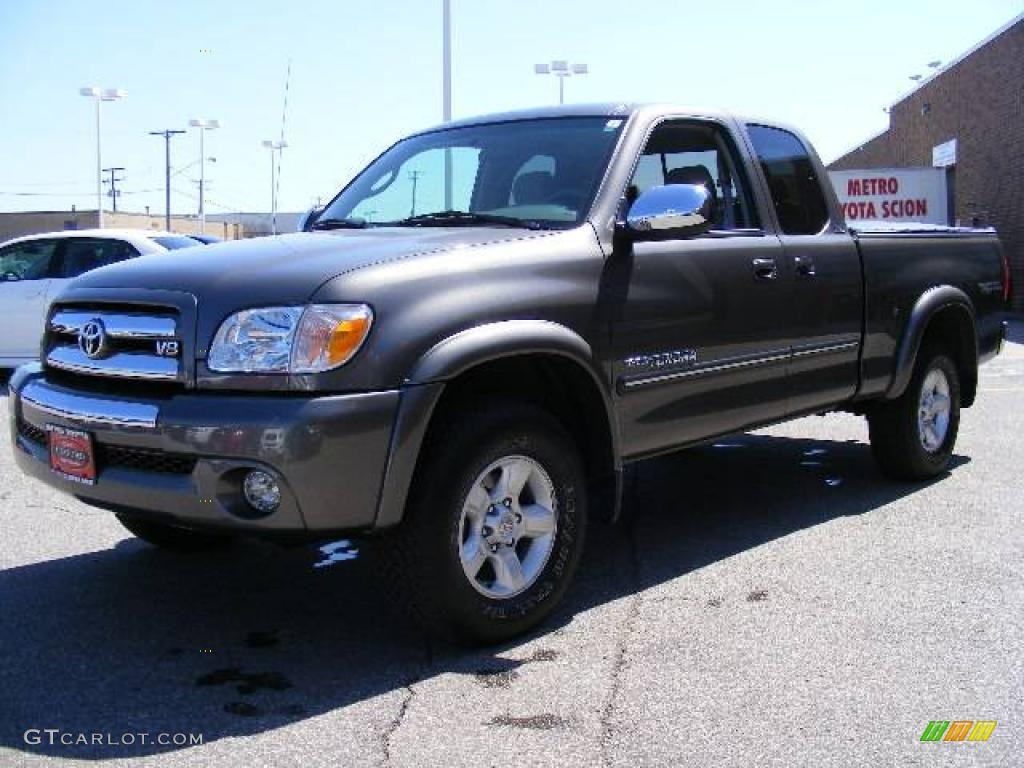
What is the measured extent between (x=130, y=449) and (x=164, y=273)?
62cm

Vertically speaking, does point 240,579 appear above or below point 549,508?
below

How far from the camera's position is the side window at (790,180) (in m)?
5.45

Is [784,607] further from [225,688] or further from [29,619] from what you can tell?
[29,619]

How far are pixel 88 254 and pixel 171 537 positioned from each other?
744cm

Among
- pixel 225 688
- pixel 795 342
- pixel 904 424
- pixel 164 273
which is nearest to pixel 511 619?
pixel 225 688

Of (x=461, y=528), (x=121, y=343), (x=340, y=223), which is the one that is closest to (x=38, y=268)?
(x=340, y=223)

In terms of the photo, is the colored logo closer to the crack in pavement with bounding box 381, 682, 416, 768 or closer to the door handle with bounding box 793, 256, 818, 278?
the crack in pavement with bounding box 381, 682, 416, 768

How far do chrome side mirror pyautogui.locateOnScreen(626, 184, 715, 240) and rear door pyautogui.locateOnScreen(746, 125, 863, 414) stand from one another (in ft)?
3.67

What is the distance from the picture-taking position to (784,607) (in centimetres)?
429

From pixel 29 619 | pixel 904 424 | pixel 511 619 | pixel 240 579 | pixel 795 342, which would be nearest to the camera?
pixel 511 619

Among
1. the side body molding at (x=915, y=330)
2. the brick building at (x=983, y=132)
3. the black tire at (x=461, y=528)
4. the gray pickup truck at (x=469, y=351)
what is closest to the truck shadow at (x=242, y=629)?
the black tire at (x=461, y=528)

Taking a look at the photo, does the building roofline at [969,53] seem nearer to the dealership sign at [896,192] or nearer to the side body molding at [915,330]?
the dealership sign at [896,192]

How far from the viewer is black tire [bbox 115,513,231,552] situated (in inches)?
191
